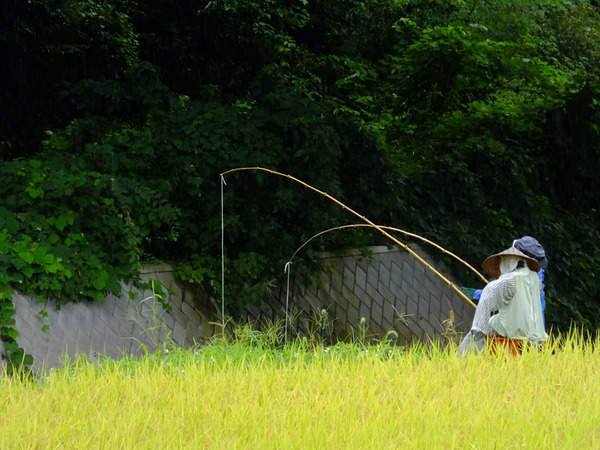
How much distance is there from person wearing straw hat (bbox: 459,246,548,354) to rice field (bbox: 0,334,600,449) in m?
0.17

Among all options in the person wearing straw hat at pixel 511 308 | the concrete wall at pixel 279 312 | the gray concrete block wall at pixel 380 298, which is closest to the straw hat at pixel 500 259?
the person wearing straw hat at pixel 511 308

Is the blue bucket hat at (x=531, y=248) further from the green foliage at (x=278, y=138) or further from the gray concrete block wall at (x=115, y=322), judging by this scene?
the green foliage at (x=278, y=138)

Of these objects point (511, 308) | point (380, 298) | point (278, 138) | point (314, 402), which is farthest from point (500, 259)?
point (380, 298)

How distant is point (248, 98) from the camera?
1393 cm

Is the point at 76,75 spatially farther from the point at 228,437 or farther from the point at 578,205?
the point at 228,437

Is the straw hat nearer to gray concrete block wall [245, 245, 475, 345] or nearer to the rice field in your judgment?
the rice field

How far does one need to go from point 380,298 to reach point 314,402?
635 centimetres

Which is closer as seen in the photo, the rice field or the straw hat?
the rice field

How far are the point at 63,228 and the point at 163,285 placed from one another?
134cm

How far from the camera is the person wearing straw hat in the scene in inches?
254

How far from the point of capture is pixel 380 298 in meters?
11.6

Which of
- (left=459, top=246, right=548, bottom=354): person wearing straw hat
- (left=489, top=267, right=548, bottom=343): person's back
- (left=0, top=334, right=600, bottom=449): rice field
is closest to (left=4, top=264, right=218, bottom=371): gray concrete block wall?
(left=0, top=334, right=600, bottom=449): rice field

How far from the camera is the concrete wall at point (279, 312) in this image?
8.43 m

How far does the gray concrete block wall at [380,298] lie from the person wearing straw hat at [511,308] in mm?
3739
